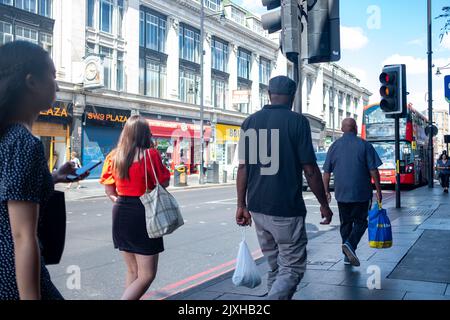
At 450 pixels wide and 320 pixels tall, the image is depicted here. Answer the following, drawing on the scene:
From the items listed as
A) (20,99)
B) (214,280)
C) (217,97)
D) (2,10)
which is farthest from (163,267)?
(217,97)

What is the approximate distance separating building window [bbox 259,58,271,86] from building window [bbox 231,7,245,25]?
4.62m

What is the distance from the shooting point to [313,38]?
5613mm

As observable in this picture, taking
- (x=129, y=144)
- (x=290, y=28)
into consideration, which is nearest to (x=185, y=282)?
(x=129, y=144)

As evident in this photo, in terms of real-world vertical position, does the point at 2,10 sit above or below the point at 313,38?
above

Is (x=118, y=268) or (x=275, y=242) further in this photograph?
(x=118, y=268)

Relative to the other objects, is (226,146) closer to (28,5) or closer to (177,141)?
(177,141)

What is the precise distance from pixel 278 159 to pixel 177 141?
29.3m

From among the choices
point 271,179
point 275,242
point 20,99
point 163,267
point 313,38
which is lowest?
point 163,267

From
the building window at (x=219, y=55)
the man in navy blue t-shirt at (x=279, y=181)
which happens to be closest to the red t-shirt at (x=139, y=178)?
the man in navy blue t-shirt at (x=279, y=181)

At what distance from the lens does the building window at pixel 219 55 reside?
37.3 m

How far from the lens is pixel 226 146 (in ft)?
130

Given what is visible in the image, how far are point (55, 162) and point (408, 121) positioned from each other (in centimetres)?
1682

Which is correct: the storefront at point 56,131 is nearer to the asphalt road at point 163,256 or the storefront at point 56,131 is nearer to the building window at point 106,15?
the building window at point 106,15
